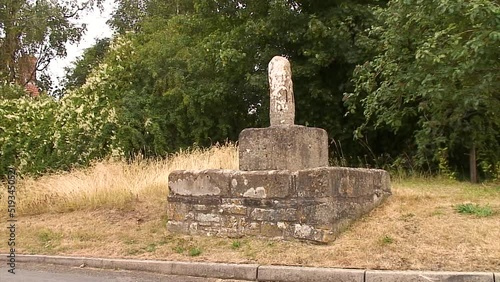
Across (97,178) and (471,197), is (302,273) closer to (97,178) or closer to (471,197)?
(471,197)

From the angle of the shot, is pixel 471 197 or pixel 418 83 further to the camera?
pixel 418 83

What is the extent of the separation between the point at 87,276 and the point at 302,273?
2.81 m

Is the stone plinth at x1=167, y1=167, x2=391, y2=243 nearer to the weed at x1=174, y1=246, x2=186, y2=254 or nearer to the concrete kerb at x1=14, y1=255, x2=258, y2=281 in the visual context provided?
the weed at x1=174, y1=246, x2=186, y2=254

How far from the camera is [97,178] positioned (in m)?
11.3

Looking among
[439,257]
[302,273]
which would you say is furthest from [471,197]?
[302,273]

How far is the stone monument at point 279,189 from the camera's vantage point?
6863 mm

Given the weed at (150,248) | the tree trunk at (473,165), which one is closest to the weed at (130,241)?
the weed at (150,248)

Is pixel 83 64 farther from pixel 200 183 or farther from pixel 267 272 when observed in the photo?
pixel 267 272

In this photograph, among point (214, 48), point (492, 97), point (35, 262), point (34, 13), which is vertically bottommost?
point (35, 262)

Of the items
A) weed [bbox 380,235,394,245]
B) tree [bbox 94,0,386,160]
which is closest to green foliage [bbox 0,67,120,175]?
tree [bbox 94,0,386,160]

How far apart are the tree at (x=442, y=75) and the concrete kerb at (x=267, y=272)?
542cm

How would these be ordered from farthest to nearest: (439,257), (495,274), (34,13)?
(34,13), (439,257), (495,274)

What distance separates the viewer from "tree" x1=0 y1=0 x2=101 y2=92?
2503 centimetres

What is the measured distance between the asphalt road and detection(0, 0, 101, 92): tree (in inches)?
778
